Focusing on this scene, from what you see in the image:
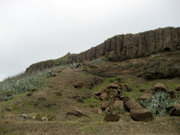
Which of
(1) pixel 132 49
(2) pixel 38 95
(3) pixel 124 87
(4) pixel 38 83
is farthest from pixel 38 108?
(1) pixel 132 49

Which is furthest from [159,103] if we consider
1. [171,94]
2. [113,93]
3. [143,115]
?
[113,93]

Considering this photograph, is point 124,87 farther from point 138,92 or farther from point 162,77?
point 162,77

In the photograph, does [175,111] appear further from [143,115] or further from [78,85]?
[78,85]

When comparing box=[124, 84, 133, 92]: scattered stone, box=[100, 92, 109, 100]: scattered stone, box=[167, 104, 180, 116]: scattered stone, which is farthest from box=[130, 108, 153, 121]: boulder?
box=[124, 84, 133, 92]: scattered stone

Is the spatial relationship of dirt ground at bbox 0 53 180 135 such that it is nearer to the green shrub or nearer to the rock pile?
the rock pile

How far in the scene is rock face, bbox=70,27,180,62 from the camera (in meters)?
24.8

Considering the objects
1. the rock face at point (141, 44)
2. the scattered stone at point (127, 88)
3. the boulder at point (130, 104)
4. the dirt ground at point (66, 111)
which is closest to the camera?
the dirt ground at point (66, 111)

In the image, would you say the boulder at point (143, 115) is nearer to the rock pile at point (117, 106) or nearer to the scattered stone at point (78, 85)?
the rock pile at point (117, 106)

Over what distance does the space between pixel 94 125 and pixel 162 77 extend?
1270 cm

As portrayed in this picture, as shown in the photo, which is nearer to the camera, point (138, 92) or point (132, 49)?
point (138, 92)

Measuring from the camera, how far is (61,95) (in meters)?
17.1

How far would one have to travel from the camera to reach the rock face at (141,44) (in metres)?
24.8

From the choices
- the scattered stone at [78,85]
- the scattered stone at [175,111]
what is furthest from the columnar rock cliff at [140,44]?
the scattered stone at [175,111]

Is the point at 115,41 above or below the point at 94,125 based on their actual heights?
above
